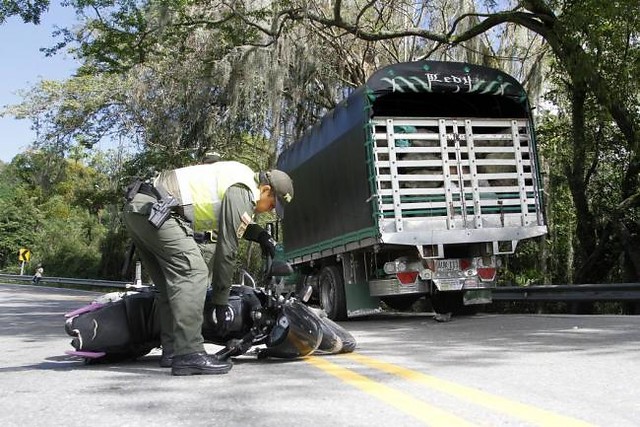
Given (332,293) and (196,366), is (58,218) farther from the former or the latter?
(196,366)

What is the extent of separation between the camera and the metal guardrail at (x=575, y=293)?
992cm

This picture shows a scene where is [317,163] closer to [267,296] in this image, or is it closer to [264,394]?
[267,296]

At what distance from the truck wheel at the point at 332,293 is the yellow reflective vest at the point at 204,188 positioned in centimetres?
625

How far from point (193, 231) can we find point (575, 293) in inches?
307

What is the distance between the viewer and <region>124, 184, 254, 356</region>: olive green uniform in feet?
16.0

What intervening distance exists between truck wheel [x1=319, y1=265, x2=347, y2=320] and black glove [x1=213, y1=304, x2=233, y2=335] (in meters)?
5.81

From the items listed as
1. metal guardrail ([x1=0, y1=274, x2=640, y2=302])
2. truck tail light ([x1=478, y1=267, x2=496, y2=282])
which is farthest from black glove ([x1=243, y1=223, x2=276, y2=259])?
metal guardrail ([x1=0, y1=274, x2=640, y2=302])

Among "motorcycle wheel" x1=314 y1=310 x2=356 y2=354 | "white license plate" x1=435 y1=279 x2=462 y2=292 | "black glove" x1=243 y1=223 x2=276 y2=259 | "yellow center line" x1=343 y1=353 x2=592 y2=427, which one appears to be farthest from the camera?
"white license plate" x1=435 y1=279 x2=462 y2=292

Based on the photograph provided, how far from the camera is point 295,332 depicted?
5.55m

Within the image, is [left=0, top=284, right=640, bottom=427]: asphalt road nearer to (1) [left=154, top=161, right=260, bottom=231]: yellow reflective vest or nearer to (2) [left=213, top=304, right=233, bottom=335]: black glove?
(2) [left=213, top=304, right=233, bottom=335]: black glove

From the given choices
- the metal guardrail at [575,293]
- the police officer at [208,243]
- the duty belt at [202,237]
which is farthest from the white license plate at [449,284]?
the duty belt at [202,237]

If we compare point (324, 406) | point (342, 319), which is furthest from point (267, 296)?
point (342, 319)

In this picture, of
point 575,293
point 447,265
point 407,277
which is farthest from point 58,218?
point 575,293

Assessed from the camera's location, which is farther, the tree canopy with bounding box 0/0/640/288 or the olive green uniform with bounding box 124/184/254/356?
the tree canopy with bounding box 0/0/640/288
